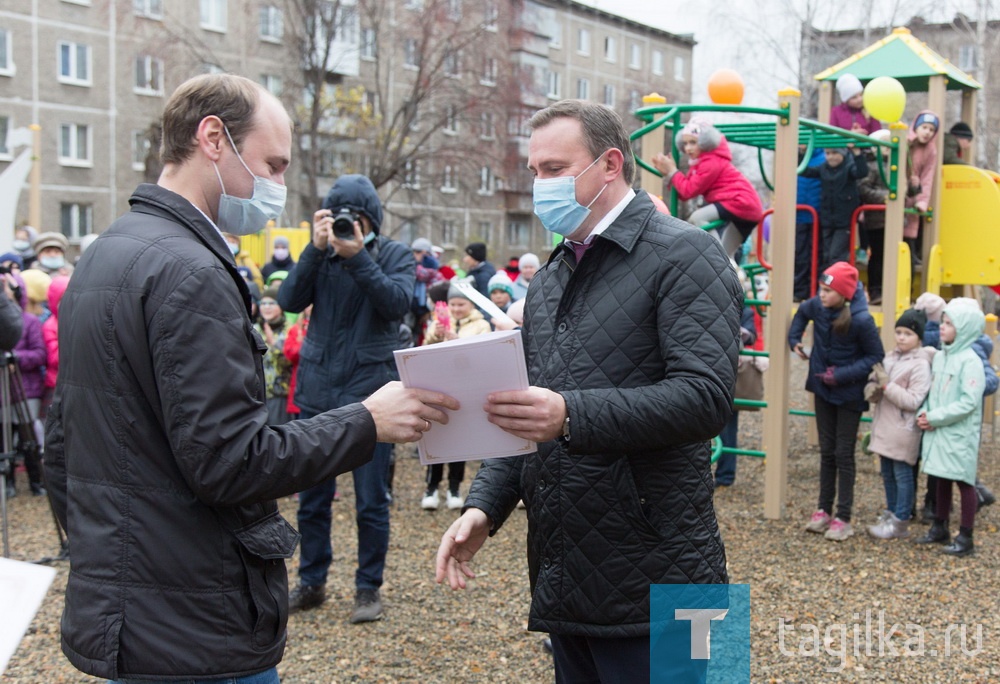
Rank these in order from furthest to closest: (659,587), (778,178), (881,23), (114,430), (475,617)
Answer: (881,23), (778,178), (475,617), (659,587), (114,430)

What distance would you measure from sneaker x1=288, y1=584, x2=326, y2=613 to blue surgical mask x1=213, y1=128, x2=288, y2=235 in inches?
127

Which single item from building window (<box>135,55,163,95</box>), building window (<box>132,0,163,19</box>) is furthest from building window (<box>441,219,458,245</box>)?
building window (<box>132,0,163,19</box>)

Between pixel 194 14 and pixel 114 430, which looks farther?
pixel 194 14

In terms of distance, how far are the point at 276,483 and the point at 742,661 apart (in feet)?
10.8

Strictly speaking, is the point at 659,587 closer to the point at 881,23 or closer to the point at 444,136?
the point at 881,23

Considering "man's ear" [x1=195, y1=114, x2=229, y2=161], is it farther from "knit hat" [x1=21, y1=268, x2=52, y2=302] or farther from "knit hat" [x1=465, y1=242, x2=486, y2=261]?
"knit hat" [x1=465, y1=242, x2=486, y2=261]

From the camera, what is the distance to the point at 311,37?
95.9ft

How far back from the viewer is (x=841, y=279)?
6648mm

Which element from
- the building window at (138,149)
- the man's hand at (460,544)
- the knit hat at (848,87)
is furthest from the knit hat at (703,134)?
the building window at (138,149)

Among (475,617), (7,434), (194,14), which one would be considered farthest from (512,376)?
(194,14)

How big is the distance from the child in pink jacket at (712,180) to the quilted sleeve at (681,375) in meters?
4.66

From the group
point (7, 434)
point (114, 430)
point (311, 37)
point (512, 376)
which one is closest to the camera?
point (114, 430)

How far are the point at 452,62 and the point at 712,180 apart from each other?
90.4 ft

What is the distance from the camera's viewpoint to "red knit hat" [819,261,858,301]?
665 centimetres
